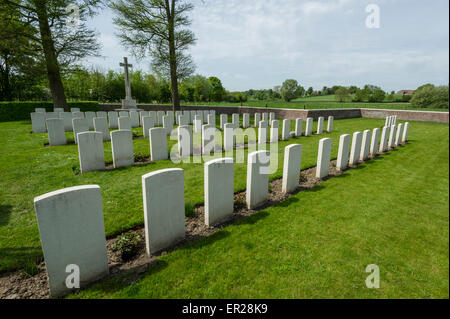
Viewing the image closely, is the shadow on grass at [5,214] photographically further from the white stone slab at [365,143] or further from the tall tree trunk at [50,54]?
the tall tree trunk at [50,54]

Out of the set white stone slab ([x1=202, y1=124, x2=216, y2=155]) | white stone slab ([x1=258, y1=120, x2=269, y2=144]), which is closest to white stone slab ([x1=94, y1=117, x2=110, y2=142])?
white stone slab ([x1=202, y1=124, x2=216, y2=155])

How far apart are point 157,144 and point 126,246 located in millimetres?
4682

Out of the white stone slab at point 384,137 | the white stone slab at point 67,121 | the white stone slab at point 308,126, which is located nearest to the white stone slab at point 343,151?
the white stone slab at point 384,137

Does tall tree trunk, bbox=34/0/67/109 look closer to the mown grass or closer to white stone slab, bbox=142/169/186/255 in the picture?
white stone slab, bbox=142/169/186/255

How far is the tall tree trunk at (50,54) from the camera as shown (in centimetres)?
1337

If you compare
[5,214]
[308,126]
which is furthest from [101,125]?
[308,126]

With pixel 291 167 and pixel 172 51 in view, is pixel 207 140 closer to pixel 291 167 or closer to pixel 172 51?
pixel 291 167

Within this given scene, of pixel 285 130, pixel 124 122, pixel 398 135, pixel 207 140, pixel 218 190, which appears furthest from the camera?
pixel 285 130

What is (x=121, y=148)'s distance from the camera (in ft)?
21.5

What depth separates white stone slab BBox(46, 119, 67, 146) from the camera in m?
8.53

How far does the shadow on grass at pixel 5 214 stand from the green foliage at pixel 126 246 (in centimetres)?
224
